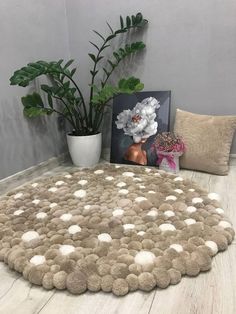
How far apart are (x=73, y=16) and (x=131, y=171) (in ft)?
4.34

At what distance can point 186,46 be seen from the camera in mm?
2246

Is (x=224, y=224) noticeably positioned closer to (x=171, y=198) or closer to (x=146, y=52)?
(x=171, y=198)

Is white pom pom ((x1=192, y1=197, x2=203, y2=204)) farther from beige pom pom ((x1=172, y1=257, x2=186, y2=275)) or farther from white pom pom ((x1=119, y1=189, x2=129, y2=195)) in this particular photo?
beige pom pom ((x1=172, y1=257, x2=186, y2=275))

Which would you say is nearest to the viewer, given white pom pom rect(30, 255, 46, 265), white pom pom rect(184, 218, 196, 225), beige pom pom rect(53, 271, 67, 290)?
beige pom pom rect(53, 271, 67, 290)

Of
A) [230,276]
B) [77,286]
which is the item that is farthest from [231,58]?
[77,286]

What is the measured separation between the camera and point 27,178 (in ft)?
7.22

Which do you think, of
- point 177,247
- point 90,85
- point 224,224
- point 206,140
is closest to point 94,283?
point 177,247

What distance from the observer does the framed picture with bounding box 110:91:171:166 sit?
2.34 metres

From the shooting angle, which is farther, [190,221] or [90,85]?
[90,85]

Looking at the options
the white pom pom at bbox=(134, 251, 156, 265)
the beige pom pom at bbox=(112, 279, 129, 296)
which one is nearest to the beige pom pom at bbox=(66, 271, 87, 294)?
the beige pom pom at bbox=(112, 279, 129, 296)

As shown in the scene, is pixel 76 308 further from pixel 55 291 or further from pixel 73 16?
pixel 73 16

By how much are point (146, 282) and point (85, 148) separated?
1.41 meters

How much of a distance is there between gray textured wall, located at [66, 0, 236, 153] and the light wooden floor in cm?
135

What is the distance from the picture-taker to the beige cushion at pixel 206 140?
210 centimetres
